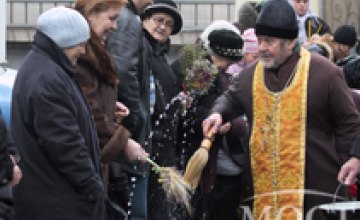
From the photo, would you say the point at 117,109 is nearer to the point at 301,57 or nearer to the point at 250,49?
the point at 301,57

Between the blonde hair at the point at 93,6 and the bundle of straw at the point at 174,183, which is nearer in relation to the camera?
the blonde hair at the point at 93,6

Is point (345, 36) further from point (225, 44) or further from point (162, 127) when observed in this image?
point (162, 127)

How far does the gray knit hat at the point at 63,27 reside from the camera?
613 centimetres

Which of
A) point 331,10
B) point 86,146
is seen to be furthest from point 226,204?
point 331,10

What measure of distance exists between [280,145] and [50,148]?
1717mm

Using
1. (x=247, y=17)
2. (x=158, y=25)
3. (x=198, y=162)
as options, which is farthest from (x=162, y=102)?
(x=247, y=17)

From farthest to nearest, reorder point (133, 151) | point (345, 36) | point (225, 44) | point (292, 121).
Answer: point (345, 36)
point (225, 44)
point (292, 121)
point (133, 151)

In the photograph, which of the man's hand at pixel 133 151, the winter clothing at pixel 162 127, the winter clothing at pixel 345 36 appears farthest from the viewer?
the winter clothing at pixel 345 36

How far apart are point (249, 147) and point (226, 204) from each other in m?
1.28

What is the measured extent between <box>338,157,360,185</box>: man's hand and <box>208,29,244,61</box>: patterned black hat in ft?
7.29

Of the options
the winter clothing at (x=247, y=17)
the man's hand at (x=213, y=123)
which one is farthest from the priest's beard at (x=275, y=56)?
the winter clothing at (x=247, y=17)

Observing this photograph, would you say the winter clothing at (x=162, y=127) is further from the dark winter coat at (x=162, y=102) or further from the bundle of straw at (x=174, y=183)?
the bundle of straw at (x=174, y=183)

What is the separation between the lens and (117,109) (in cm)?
718

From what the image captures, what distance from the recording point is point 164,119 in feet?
27.2
